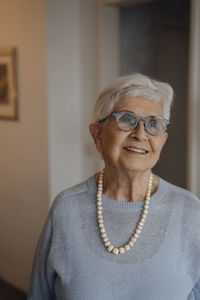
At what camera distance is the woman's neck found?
4.01 ft

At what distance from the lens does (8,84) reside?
2.87 metres

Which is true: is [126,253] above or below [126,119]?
below

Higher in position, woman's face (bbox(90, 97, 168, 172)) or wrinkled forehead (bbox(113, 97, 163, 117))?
wrinkled forehead (bbox(113, 97, 163, 117))

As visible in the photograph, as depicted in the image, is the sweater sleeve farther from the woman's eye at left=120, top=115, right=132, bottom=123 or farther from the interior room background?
the interior room background

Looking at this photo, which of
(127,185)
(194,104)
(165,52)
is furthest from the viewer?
(165,52)

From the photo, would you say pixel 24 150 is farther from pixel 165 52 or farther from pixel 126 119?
pixel 126 119

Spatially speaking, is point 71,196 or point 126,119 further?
point 71,196

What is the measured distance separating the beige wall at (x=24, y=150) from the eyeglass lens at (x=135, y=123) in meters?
1.52

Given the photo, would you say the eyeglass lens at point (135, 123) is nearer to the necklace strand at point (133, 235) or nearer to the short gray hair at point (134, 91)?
the short gray hair at point (134, 91)

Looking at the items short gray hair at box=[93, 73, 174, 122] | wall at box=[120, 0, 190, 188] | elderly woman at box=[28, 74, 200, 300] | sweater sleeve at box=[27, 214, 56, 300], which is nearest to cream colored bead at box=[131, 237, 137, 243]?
elderly woman at box=[28, 74, 200, 300]

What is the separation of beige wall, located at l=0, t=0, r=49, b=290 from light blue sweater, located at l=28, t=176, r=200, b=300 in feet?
4.79

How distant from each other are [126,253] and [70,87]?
1832 millimetres

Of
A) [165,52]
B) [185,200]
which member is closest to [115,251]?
[185,200]

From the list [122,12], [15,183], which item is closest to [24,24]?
[122,12]
